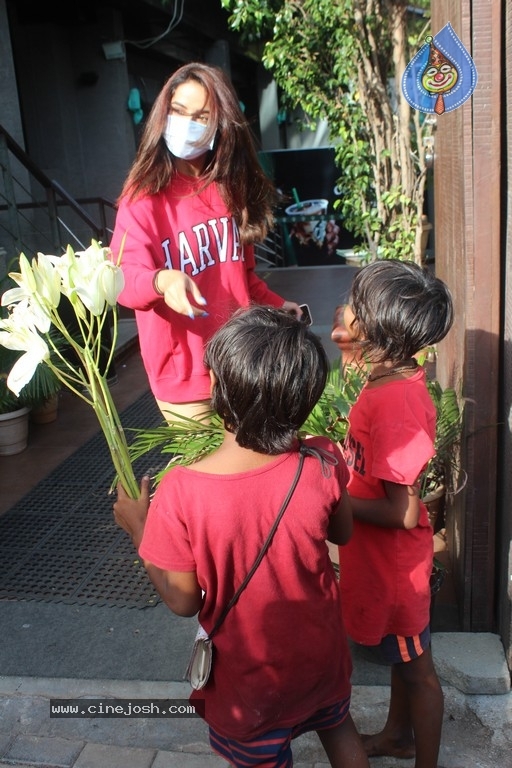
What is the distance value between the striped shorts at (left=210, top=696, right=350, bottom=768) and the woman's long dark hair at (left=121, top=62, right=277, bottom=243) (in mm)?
1560

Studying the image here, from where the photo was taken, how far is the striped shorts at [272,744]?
1655 millimetres

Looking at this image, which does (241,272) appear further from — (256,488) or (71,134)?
(71,134)

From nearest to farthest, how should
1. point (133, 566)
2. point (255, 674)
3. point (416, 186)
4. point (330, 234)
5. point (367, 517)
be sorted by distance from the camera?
point (255, 674), point (367, 517), point (133, 566), point (416, 186), point (330, 234)

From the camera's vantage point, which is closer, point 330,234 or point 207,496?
point 207,496

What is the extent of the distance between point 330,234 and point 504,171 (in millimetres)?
10237

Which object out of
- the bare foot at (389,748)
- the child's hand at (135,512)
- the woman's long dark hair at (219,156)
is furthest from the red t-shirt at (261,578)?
the woman's long dark hair at (219,156)

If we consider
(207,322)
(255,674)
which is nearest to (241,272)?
Result: (207,322)

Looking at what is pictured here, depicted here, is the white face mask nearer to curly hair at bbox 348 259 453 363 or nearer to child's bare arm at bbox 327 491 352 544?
curly hair at bbox 348 259 453 363

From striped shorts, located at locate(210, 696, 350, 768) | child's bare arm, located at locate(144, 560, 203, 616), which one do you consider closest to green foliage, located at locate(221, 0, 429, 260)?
striped shorts, located at locate(210, 696, 350, 768)

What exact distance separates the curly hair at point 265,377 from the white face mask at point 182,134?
1055 mm

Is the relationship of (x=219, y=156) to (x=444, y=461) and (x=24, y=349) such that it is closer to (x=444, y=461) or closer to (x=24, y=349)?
(x=24, y=349)

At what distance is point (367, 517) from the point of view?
75.3 inches

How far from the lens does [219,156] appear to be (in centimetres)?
252

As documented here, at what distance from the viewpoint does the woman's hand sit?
191cm
